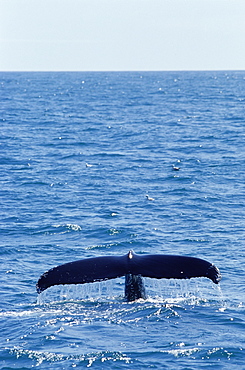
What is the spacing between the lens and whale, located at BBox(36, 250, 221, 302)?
11.4m

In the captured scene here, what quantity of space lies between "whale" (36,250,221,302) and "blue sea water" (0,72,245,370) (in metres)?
1.22

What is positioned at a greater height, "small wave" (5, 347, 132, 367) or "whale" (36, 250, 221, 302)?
"whale" (36, 250, 221, 302)

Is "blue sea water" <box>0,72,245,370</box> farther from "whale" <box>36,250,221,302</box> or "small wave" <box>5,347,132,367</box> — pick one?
"whale" <box>36,250,221,302</box>

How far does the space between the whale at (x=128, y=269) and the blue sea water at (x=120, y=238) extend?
122 centimetres

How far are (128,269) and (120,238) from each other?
8.78 metres

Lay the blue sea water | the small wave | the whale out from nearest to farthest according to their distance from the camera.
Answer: the small wave → the whale → the blue sea water

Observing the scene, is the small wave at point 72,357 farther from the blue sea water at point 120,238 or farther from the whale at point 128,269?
the whale at point 128,269

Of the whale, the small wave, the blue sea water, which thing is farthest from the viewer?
the blue sea water

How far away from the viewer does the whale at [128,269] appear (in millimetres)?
11422

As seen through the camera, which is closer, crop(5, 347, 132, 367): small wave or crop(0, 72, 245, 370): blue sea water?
crop(5, 347, 132, 367): small wave

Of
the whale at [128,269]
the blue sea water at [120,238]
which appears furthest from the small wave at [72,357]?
the whale at [128,269]

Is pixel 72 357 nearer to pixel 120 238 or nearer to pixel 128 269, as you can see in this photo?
pixel 128 269

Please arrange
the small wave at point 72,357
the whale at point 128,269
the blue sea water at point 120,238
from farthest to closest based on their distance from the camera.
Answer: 1. the blue sea water at point 120,238
2. the whale at point 128,269
3. the small wave at point 72,357

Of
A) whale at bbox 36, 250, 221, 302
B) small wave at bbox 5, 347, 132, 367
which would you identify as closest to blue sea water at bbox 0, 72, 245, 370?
small wave at bbox 5, 347, 132, 367
